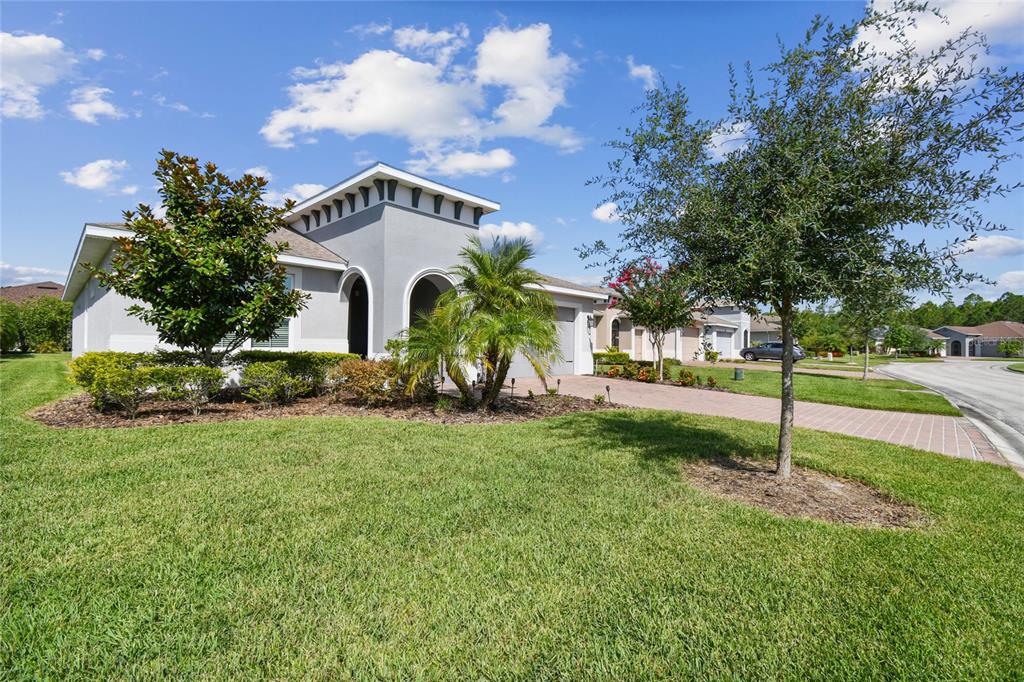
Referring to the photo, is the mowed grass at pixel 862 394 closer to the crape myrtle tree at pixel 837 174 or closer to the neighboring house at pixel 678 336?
the neighboring house at pixel 678 336

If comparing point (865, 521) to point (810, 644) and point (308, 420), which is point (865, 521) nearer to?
point (810, 644)

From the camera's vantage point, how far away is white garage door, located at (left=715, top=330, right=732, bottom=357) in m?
38.6

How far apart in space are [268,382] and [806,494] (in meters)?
9.67

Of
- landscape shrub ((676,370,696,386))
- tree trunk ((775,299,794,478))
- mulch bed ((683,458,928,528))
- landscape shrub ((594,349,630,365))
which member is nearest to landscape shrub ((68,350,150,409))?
mulch bed ((683,458,928,528))

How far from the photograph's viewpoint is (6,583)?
2957 millimetres

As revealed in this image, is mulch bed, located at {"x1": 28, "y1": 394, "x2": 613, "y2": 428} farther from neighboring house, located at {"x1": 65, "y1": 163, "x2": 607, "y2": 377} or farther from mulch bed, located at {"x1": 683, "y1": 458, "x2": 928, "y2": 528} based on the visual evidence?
mulch bed, located at {"x1": 683, "y1": 458, "x2": 928, "y2": 528}

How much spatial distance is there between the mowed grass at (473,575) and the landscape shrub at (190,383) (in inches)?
104

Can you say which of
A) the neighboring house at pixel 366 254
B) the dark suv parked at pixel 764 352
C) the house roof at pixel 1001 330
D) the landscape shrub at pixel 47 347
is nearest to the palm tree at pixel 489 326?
the neighboring house at pixel 366 254

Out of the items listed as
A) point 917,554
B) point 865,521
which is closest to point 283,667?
point 917,554

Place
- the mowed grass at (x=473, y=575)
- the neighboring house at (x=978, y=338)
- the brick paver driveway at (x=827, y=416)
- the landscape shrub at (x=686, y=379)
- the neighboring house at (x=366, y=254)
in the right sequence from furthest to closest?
the neighboring house at (x=978, y=338) → the landscape shrub at (x=686, y=379) → the neighboring house at (x=366, y=254) → the brick paver driveway at (x=827, y=416) → the mowed grass at (x=473, y=575)

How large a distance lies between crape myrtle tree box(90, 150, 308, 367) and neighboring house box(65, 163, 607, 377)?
6.92ft

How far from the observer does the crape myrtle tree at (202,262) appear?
851 cm

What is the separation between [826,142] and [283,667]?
6248 mm

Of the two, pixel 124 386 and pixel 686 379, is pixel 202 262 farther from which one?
pixel 686 379
